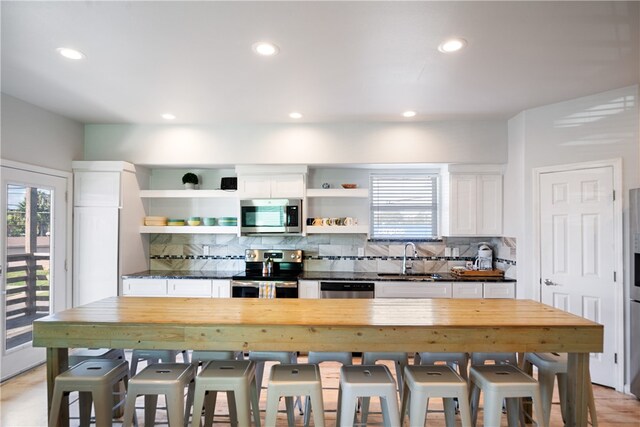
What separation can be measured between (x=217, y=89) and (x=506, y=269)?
3771 millimetres

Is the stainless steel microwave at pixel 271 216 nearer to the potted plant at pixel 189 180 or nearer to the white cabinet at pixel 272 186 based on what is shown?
the white cabinet at pixel 272 186

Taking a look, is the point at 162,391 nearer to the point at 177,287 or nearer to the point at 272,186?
the point at 177,287

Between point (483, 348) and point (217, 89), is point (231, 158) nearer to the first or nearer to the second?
point (217, 89)

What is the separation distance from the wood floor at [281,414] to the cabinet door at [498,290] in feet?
3.66

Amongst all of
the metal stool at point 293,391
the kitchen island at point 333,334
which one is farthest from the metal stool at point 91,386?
the metal stool at point 293,391

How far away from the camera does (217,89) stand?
10.6ft

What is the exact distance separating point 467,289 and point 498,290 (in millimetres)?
344

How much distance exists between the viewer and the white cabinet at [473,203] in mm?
4266

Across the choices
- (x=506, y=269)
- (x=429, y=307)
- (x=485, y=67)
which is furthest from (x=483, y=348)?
(x=506, y=269)

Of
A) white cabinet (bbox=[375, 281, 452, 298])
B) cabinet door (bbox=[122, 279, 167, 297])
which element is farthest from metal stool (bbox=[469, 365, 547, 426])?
cabinet door (bbox=[122, 279, 167, 297])

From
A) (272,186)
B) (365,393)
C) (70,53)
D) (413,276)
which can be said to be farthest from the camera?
(272,186)

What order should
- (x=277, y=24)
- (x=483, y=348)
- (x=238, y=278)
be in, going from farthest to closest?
1. (x=238, y=278)
2. (x=277, y=24)
3. (x=483, y=348)

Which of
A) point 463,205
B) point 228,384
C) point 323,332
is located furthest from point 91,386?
point 463,205

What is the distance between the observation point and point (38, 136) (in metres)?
3.70
